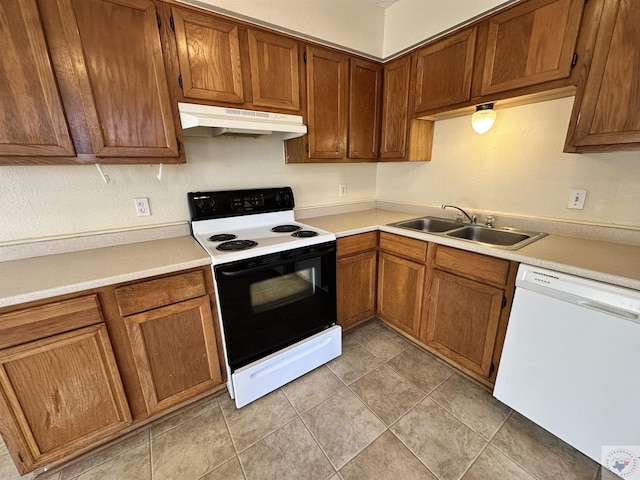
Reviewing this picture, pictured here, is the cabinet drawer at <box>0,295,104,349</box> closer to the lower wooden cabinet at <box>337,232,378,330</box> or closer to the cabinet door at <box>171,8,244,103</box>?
the cabinet door at <box>171,8,244,103</box>

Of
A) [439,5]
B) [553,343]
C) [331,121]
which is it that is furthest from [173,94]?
[553,343]

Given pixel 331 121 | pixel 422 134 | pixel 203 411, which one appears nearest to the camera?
pixel 203 411

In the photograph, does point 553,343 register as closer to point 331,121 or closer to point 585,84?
point 585,84

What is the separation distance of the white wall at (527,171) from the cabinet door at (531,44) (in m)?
0.33

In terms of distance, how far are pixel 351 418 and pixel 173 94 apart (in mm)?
2045

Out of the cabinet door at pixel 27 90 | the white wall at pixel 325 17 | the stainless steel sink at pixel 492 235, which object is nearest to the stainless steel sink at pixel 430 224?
the stainless steel sink at pixel 492 235

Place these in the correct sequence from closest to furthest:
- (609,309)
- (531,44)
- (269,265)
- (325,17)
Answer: (609,309), (531,44), (269,265), (325,17)

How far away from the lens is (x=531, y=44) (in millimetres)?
1363

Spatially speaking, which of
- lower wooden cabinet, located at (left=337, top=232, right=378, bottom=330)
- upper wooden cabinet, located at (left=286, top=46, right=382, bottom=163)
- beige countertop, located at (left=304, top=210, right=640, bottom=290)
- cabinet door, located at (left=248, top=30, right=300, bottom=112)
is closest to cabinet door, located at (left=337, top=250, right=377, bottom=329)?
lower wooden cabinet, located at (left=337, top=232, right=378, bottom=330)

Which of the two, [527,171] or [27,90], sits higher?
[27,90]

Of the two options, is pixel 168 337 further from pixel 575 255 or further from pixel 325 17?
pixel 325 17

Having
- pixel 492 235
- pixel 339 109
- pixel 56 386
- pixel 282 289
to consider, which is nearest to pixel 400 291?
pixel 492 235

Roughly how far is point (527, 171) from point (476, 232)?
1.64 ft

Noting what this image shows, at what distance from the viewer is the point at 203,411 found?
153cm
